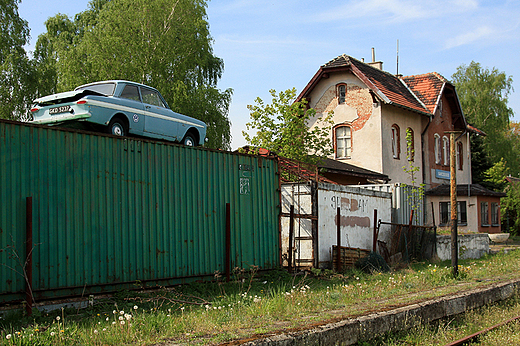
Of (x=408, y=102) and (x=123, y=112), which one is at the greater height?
(x=408, y=102)

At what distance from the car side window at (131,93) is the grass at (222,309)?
14.7 feet

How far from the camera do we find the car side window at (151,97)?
11.7 meters

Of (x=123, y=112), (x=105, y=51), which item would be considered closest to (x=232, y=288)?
(x=123, y=112)

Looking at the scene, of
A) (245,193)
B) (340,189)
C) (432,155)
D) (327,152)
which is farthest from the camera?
(432,155)

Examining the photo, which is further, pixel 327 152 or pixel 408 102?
pixel 408 102

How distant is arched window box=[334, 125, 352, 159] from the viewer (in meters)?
26.8

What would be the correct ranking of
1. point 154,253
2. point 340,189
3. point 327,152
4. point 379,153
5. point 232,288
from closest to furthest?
point 154,253 < point 232,288 < point 340,189 < point 327,152 < point 379,153

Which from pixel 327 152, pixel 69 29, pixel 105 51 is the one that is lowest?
pixel 327 152

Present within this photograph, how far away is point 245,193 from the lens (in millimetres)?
11484

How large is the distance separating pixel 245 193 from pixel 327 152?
9.01 metres

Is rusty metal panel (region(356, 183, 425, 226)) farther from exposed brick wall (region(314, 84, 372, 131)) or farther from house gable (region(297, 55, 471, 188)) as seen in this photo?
exposed brick wall (region(314, 84, 372, 131))

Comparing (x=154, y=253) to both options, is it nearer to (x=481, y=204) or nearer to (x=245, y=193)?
(x=245, y=193)

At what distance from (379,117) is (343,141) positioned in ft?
7.98

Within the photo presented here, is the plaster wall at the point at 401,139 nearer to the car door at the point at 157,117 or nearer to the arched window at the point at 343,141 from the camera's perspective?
the arched window at the point at 343,141
